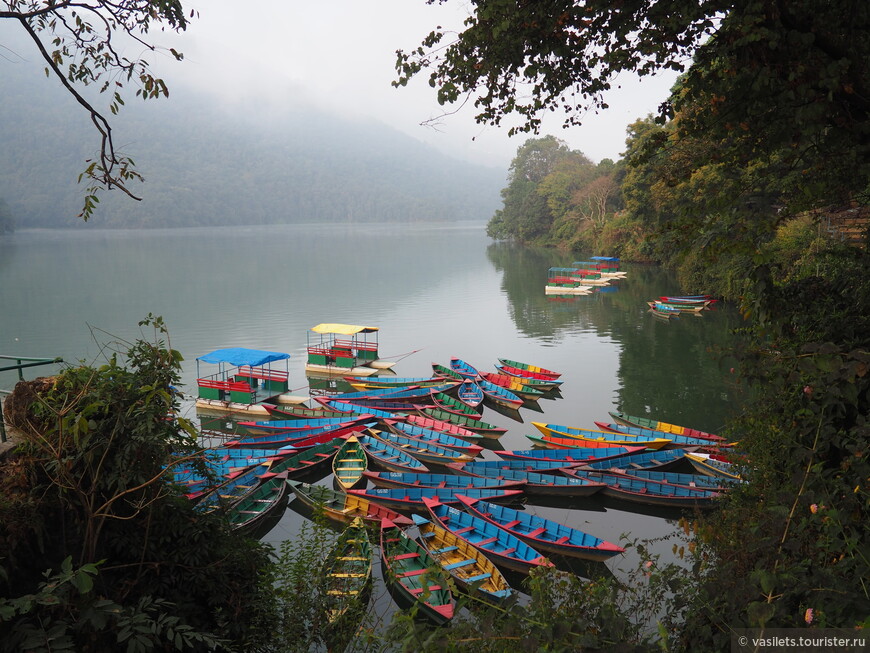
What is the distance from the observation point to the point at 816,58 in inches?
159

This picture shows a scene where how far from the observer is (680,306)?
29.7 m

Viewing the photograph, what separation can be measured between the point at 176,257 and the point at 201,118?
133242mm

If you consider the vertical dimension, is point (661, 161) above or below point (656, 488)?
above

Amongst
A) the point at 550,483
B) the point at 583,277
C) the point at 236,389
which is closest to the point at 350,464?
the point at 550,483

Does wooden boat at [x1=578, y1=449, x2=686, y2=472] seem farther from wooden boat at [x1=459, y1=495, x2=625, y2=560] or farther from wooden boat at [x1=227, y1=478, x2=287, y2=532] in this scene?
wooden boat at [x1=227, y1=478, x2=287, y2=532]

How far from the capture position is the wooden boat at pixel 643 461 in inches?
500

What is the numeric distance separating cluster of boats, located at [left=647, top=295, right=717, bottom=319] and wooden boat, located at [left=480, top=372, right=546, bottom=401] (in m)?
13.2

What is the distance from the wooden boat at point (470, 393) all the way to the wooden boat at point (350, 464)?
498 centimetres

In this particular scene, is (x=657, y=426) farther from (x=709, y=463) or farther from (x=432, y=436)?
(x=432, y=436)

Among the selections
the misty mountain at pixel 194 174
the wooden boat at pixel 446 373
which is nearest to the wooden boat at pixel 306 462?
the wooden boat at pixel 446 373

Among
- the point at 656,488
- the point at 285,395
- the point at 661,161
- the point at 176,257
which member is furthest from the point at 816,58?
the point at 176,257

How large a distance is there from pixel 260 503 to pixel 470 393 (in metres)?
8.61

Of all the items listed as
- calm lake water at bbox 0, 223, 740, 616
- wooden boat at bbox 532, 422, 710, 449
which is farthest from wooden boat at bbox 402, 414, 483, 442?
wooden boat at bbox 532, 422, 710, 449

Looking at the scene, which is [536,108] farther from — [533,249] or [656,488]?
[533,249]
